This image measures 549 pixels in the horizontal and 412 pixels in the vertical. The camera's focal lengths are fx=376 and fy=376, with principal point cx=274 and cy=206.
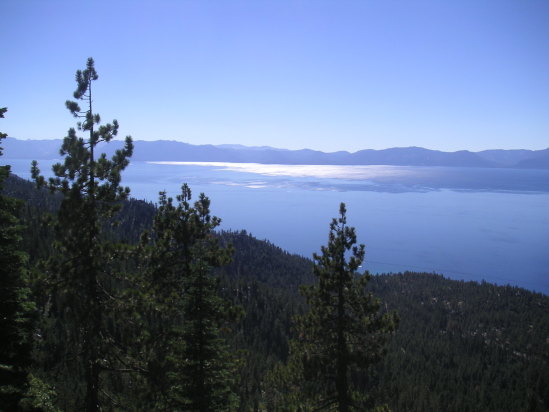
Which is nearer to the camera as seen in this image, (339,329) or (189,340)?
(189,340)

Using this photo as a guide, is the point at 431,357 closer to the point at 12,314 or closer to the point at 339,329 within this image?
Answer: the point at 339,329

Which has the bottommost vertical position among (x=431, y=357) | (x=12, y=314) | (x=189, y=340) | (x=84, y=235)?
(x=431, y=357)

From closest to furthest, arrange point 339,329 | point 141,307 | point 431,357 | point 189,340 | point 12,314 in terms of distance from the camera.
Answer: point 12,314 < point 141,307 < point 189,340 < point 339,329 < point 431,357

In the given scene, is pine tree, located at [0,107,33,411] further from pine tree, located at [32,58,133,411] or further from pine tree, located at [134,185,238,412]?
pine tree, located at [134,185,238,412]

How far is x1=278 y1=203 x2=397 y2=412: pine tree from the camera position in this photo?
56.9 ft

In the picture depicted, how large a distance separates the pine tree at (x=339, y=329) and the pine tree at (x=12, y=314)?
36.8 feet

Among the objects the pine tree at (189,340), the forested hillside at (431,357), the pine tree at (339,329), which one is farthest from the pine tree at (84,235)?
the forested hillside at (431,357)

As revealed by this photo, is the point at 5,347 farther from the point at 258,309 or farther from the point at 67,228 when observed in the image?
the point at 258,309

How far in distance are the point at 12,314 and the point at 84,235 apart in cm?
369

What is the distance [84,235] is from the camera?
13906mm

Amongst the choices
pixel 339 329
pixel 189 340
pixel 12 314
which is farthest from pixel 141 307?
pixel 339 329

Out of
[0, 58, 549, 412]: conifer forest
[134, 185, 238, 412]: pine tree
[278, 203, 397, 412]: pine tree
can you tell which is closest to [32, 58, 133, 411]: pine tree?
[0, 58, 549, 412]: conifer forest

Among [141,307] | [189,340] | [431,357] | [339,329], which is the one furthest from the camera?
[431,357]

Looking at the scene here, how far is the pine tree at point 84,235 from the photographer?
13492 mm
